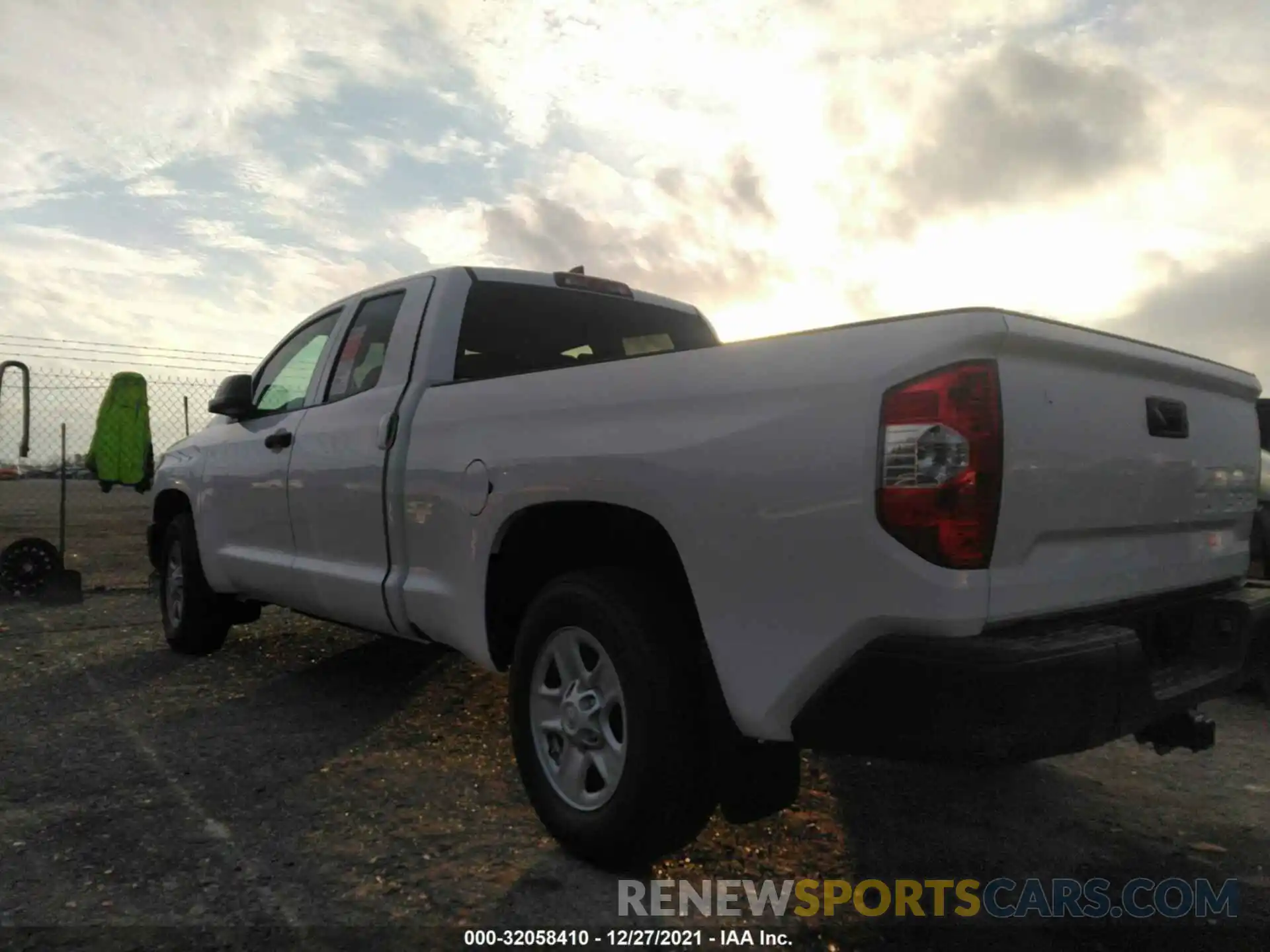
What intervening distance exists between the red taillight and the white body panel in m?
→ 0.03

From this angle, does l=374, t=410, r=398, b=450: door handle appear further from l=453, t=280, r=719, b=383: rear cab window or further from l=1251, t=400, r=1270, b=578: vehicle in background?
l=1251, t=400, r=1270, b=578: vehicle in background

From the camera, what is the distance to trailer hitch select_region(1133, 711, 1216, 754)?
8.10ft

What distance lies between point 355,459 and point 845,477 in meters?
2.41

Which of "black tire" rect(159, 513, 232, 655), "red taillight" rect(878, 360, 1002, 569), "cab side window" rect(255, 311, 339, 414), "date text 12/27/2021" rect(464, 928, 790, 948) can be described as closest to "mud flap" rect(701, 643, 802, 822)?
"date text 12/27/2021" rect(464, 928, 790, 948)

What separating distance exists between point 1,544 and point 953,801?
1351 centimetres

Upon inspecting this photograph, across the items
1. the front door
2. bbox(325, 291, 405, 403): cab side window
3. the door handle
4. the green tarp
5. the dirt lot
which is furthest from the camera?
the dirt lot

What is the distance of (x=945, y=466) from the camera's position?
1.92 m

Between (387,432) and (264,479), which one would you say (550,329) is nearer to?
(387,432)

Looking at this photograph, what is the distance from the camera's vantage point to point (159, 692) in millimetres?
4758

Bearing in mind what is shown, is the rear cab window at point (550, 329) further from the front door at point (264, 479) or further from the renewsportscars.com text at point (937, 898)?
the renewsportscars.com text at point (937, 898)

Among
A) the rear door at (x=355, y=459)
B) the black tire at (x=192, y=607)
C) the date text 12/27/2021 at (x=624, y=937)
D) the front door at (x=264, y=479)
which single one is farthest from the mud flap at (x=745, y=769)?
the black tire at (x=192, y=607)

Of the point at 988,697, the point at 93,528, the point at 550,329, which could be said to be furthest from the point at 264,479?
the point at 93,528

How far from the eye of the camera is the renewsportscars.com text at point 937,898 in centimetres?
251

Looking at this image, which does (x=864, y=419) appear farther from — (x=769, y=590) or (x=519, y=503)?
(x=519, y=503)
